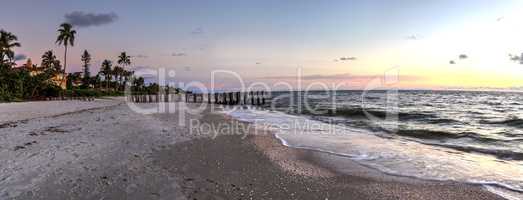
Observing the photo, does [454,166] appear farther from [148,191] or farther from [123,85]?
[123,85]

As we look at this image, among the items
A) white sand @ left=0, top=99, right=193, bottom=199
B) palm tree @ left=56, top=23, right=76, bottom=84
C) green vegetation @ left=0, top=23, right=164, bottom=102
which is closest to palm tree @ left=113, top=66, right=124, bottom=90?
green vegetation @ left=0, top=23, right=164, bottom=102

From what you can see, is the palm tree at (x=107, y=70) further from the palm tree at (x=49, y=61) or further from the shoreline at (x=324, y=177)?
the shoreline at (x=324, y=177)

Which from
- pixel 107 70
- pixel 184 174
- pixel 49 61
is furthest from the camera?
pixel 107 70

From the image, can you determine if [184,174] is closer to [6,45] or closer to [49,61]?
[6,45]

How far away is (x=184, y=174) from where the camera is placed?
7.43 meters

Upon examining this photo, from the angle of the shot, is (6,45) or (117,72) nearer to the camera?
(6,45)

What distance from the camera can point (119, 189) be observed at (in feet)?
20.2

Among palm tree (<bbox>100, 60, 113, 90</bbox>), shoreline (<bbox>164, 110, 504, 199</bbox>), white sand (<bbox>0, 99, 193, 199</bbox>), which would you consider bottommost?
shoreline (<bbox>164, 110, 504, 199</bbox>)

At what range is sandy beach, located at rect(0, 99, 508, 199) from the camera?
6.17 m

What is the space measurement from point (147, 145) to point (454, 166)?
30.1 ft

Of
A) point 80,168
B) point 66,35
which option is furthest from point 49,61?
point 80,168

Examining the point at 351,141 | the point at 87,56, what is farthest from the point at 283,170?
the point at 87,56

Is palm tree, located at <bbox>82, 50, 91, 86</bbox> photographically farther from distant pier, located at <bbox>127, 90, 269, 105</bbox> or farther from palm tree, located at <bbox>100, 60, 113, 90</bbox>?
distant pier, located at <bbox>127, 90, 269, 105</bbox>

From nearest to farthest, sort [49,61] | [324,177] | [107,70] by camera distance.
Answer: [324,177] → [49,61] → [107,70]
